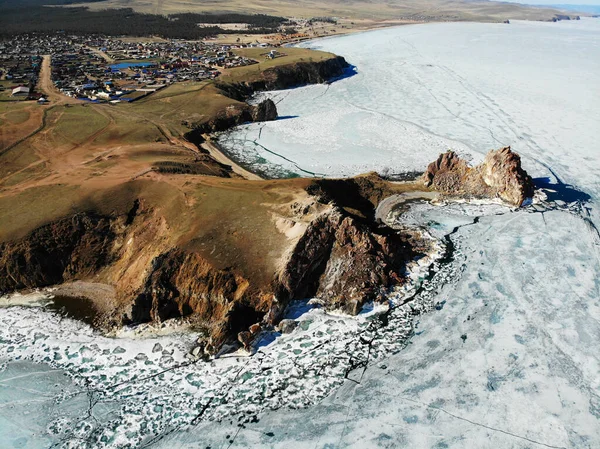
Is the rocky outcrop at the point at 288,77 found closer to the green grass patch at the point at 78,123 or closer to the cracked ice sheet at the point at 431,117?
the cracked ice sheet at the point at 431,117

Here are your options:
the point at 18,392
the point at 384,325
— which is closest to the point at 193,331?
the point at 18,392

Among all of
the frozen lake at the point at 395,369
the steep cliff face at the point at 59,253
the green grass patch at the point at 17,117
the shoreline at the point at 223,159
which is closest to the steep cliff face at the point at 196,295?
the frozen lake at the point at 395,369

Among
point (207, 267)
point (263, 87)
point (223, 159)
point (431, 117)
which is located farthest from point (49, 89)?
point (207, 267)

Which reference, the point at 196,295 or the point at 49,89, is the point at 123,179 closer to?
the point at 196,295

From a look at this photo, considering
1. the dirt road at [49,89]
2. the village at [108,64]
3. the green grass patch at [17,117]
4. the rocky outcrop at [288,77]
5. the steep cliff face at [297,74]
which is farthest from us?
the steep cliff face at [297,74]

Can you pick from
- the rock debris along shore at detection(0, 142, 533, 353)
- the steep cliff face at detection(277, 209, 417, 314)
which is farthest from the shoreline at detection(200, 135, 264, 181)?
the steep cliff face at detection(277, 209, 417, 314)
